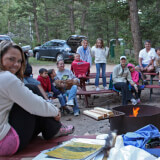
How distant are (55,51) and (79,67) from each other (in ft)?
34.7

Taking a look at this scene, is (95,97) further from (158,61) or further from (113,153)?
(113,153)

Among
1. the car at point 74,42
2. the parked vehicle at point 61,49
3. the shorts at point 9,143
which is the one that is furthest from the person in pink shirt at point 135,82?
the car at point 74,42

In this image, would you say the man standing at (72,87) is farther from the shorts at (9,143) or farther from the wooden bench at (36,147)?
the shorts at (9,143)

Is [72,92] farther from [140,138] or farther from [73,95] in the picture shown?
A: [140,138]

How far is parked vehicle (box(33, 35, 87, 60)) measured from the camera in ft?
53.8

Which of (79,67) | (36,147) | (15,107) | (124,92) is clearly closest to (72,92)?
(124,92)

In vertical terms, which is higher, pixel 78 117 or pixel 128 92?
pixel 128 92

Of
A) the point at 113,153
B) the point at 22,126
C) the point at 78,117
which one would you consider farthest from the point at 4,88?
the point at 78,117

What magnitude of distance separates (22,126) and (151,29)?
11.0 metres

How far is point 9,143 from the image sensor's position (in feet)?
7.15

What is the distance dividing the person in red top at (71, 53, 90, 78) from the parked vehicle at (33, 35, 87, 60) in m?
8.21

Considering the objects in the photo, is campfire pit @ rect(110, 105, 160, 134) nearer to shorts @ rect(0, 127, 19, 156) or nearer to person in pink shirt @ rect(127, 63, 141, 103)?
shorts @ rect(0, 127, 19, 156)

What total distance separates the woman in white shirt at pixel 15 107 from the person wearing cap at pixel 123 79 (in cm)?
399

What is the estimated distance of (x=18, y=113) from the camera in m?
2.23
